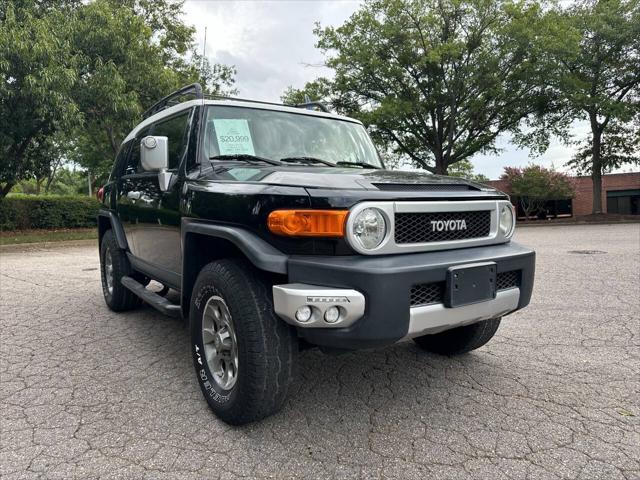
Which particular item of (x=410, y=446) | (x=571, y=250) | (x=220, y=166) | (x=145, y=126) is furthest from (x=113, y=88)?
(x=410, y=446)

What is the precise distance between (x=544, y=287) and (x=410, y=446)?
15.4 feet

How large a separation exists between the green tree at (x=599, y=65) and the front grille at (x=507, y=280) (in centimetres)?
2144

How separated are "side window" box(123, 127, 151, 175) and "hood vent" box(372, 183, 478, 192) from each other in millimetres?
2747

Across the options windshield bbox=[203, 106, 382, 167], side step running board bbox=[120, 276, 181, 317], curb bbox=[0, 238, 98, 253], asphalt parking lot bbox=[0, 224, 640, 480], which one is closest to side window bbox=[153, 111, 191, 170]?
windshield bbox=[203, 106, 382, 167]

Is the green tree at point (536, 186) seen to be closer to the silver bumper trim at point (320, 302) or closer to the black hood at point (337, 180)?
the black hood at point (337, 180)

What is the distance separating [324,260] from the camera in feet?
7.21

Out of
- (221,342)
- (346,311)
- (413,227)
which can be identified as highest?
(413,227)

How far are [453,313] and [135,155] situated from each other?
3.55 m

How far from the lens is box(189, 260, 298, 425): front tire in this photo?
2289 mm

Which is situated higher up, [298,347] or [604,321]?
[298,347]

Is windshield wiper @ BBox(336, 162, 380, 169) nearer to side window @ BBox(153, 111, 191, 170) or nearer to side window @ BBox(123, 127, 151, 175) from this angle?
side window @ BBox(153, 111, 191, 170)

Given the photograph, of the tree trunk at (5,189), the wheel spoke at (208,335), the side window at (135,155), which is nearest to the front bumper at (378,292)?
the wheel spoke at (208,335)

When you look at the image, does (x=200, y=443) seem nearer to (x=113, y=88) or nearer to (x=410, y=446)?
(x=410, y=446)

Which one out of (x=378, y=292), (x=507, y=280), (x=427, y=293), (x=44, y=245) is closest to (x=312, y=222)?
(x=378, y=292)
